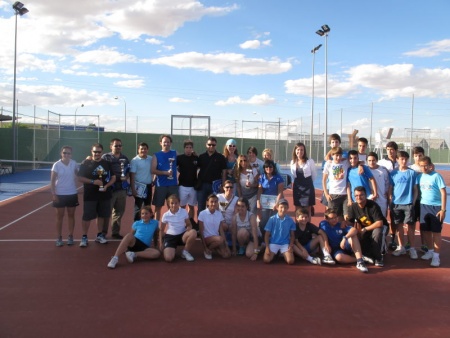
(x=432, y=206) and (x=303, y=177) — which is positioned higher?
(x=303, y=177)

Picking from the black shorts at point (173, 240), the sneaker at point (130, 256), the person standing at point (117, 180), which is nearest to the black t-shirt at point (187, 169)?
the person standing at point (117, 180)

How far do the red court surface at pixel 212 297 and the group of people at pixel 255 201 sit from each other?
0.29 meters

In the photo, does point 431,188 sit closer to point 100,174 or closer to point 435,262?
point 435,262

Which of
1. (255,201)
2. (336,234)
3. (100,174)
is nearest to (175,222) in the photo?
(255,201)

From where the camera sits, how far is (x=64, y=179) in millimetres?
6336

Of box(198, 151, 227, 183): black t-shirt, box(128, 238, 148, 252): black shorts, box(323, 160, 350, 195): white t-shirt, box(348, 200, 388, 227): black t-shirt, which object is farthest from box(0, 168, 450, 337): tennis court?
box(198, 151, 227, 183): black t-shirt

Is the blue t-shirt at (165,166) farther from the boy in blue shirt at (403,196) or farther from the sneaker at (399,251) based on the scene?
the sneaker at (399,251)

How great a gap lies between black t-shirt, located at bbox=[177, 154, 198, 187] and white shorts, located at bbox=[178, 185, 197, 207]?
7cm

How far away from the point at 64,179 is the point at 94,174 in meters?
0.47

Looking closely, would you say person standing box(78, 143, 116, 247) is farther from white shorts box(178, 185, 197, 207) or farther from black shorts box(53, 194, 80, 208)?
white shorts box(178, 185, 197, 207)

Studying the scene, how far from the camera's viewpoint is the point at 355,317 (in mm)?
3984

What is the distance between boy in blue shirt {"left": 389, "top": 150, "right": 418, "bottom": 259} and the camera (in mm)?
6094

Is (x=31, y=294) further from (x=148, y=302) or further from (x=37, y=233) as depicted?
(x=37, y=233)

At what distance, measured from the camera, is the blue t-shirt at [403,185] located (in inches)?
240
